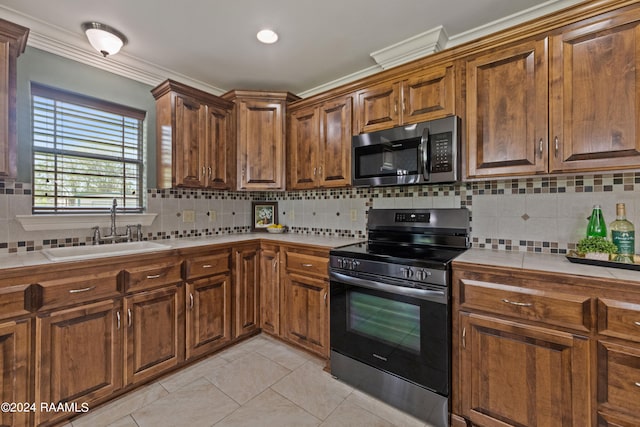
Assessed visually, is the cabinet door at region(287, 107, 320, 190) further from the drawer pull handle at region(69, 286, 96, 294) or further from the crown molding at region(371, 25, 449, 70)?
the drawer pull handle at region(69, 286, 96, 294)

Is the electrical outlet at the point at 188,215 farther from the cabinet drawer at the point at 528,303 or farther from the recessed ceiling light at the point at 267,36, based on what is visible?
the cabinet drawer at the point at 528,303

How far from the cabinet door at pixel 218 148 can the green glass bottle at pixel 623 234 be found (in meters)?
2.83

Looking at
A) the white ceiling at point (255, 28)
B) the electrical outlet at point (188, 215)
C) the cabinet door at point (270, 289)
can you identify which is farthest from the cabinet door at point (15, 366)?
the white ceiling at point (255, 28)

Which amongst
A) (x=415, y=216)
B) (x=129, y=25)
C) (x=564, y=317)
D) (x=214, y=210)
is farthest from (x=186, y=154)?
(x=564, y=317)

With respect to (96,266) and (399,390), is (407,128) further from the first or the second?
(96,266)

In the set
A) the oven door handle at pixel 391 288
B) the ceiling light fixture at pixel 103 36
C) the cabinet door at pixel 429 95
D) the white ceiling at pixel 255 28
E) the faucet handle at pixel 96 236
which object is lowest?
the oven door handle at pixel 391 288

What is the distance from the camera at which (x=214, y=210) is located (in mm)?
3020

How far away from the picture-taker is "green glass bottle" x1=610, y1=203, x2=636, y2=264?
1516 millimetres

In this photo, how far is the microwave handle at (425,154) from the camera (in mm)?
1893

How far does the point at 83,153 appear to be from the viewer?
7.36ft

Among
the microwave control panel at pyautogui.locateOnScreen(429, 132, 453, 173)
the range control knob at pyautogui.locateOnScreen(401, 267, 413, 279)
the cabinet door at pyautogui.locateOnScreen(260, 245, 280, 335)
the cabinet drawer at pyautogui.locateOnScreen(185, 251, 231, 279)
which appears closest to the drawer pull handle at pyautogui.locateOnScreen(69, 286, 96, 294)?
the cabinet drawer at pyautogui.locateOnScreen(185, 251, 231, 279)

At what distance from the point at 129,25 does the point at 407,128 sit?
80.8 inches

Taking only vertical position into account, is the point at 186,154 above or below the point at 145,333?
above

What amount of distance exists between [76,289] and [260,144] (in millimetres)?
1815
